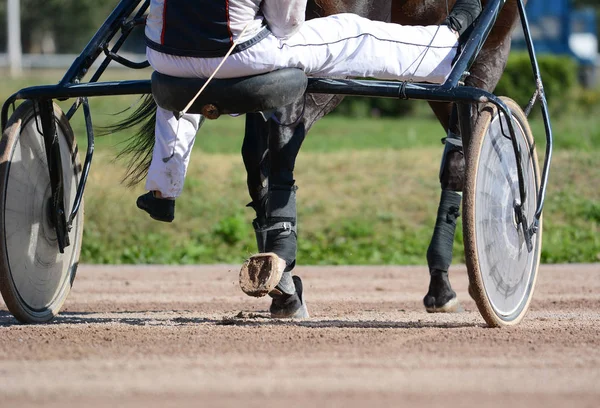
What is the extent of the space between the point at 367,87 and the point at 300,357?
48.8 inches

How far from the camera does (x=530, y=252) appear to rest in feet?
15.7

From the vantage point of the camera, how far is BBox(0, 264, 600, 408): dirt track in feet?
10.3

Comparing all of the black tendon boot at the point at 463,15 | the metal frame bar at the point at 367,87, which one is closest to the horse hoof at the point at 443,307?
the metal frame bar at the point at 367,87

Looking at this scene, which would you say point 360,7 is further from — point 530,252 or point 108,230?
point 108,230

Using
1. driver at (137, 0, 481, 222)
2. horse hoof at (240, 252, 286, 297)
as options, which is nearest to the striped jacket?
driver at (137, 0, 481, 222)

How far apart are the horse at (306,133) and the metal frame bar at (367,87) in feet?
0.76

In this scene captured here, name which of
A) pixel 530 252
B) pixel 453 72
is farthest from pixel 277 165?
pixel 530 252

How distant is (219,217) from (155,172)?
4.70 m

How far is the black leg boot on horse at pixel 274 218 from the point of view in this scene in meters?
4.35

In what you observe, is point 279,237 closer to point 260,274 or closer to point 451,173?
point 260,274

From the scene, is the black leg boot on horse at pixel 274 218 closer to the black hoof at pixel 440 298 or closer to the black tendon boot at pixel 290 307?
the black tendon boot at pixel 290 307

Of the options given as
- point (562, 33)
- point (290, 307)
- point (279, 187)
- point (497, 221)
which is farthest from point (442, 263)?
point (562, 33)

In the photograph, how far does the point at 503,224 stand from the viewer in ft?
15.0

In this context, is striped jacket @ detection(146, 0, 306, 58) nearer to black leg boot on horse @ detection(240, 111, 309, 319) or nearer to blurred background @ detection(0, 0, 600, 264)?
black leg boot on horse @ detection(240, 111, 309, 319)
